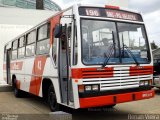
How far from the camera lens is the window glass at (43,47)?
1000cm

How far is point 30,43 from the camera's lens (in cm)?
1219

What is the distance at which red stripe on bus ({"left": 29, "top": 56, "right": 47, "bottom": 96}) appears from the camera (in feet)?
34.1

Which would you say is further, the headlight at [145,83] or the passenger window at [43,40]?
the passenger window at [43,40]

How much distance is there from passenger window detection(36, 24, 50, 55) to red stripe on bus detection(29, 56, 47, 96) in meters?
0.23

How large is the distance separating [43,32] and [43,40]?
297mm

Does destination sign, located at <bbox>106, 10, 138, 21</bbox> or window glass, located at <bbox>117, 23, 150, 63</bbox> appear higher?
destination sign, located at <bbox>106, 10, 138, 21</bbox>

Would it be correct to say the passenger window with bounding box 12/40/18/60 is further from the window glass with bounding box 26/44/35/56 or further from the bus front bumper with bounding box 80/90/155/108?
the bus front bumper with bounding box 80/90/155/108

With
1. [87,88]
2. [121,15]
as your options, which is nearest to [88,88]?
[87,88]

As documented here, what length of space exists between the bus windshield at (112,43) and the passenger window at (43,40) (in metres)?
2.19

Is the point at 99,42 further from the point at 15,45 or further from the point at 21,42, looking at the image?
the point at 15,45

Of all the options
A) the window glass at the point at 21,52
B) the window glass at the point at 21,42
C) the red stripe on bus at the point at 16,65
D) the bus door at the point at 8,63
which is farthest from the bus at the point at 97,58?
the bus door at the point at 8,63

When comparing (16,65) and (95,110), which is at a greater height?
(16,65)

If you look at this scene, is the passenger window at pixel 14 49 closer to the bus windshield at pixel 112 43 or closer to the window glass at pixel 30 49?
the window glass at pixel 30 49

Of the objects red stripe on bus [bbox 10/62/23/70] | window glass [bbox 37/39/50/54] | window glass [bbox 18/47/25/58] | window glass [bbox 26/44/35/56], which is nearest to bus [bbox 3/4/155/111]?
window glass [bbox 37/39/50/54]
